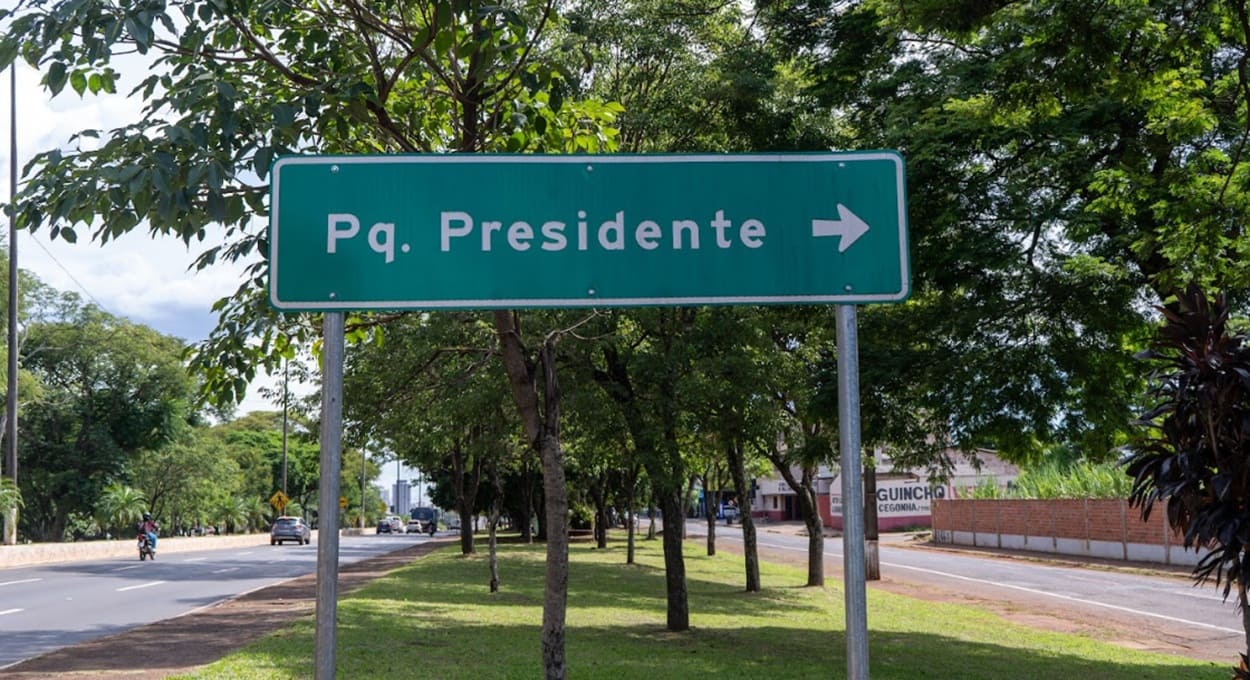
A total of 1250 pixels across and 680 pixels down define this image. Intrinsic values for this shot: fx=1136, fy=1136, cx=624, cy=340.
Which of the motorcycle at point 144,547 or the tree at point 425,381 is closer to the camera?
the tree at point 425,381

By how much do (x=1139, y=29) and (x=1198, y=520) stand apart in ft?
13.0

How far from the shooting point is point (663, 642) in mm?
15938

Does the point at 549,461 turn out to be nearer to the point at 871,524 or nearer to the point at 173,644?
the point at 173,644

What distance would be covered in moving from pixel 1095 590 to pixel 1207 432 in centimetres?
2106

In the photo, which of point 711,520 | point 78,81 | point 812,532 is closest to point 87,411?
point 711,520

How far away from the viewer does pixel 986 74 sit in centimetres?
1293

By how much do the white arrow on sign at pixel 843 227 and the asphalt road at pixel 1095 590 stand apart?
15.3 m

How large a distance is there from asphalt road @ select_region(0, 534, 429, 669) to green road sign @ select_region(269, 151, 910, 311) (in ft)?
38.2

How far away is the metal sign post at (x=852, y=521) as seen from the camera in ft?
9.95

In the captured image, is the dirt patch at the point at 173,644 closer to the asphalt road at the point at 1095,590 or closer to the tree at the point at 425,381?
the tree at the point at 425,381

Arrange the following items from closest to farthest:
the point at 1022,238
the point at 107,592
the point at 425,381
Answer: the point at 1022,238, the point at 425,381, the point at 107,592

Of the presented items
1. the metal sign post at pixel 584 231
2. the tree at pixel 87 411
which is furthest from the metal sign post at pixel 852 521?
the tree at pixel 87 411

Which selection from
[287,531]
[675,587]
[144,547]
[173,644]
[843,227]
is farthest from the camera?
[287,531]

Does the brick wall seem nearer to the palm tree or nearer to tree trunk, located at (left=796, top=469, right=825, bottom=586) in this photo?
tree trunk, located at (left=796, top=469, right=825, bottom=586)
